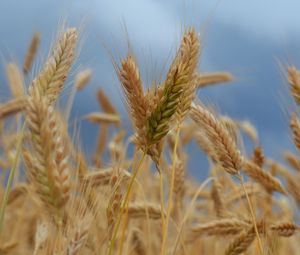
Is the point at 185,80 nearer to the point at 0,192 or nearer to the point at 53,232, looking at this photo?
the point at 53,232

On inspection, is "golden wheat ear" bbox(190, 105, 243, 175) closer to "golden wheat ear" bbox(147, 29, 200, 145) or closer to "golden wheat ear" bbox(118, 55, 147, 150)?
"golden wheat ear" bbox(147, 29, 200, 145)

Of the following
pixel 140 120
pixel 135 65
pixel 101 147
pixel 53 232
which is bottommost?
pixel 53 232

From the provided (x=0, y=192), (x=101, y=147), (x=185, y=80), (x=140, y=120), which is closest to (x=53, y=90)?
(x=140, y=120)

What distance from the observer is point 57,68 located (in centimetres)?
162

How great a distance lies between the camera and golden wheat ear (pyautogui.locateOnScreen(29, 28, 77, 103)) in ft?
5.00

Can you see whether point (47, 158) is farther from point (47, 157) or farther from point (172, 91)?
point (172, 91)

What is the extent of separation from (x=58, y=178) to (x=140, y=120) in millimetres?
379

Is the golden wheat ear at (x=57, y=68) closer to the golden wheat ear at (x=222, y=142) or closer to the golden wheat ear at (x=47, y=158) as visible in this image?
the golden wheat ear at (x=47, y=158)

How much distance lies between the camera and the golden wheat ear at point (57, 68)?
60.0 inches

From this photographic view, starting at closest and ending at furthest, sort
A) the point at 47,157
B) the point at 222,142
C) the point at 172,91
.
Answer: the point at 47,157, the point at 172,91, the point at 222,142

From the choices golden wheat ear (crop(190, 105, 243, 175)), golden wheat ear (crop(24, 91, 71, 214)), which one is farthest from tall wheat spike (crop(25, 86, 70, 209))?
golden wheat ear (crop(190, 105, 243, 175))

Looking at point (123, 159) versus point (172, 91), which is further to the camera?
point (123, 159)

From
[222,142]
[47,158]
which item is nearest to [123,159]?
[222,142]

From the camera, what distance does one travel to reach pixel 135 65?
5.38 ft
